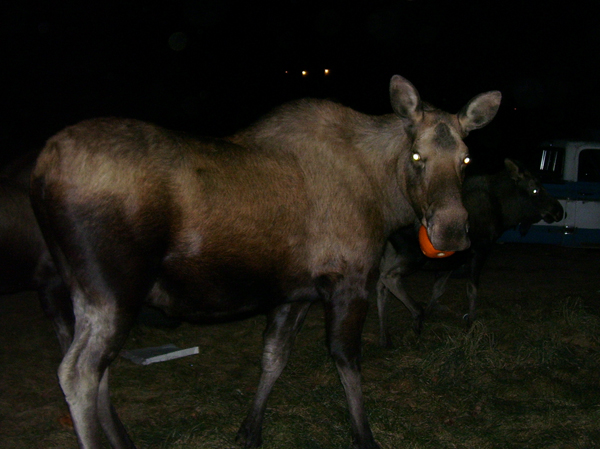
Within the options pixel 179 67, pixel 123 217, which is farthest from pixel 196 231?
pixel 179 67

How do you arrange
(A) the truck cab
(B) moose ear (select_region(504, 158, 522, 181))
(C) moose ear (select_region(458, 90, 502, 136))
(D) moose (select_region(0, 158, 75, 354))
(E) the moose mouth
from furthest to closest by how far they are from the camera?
(A) the truck cab < (B) moose ear (select_region(504, 158, 522, 181)) < (D) moose (select_region(0, 158, 75, 354)) < (C) moose ear (select_region(458, 90, 502, 136)) < (E) the moose mouth

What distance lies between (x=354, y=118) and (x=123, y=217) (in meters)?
2.04

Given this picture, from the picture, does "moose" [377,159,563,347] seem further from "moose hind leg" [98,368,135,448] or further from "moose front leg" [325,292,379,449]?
"moose hind leg" [98,368,135,448]

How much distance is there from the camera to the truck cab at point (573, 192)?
11.3 meters

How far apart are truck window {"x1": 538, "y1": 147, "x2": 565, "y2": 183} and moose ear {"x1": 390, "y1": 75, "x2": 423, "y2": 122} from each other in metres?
9.21

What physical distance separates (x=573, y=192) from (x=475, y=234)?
5.73 meters

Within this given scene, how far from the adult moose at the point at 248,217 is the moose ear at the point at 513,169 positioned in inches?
162

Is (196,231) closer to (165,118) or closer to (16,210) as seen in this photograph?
(16,210)

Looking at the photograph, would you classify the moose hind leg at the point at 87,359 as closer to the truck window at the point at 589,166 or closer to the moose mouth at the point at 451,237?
the moose mouth at the point at 451,237

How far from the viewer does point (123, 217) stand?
2.68 meters

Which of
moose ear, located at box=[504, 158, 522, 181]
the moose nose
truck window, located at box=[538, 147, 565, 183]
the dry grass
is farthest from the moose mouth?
truck window, located at box=[538, 147, 565, 183]

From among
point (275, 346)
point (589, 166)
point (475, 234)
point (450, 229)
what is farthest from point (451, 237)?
point (589, 166)

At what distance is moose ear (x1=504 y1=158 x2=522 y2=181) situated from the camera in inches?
301

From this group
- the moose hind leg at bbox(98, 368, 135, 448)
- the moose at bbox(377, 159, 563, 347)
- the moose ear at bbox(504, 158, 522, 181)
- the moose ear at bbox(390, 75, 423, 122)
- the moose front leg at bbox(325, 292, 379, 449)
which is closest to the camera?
the moose hind leg at bbox(98, 368, 135, 448)
